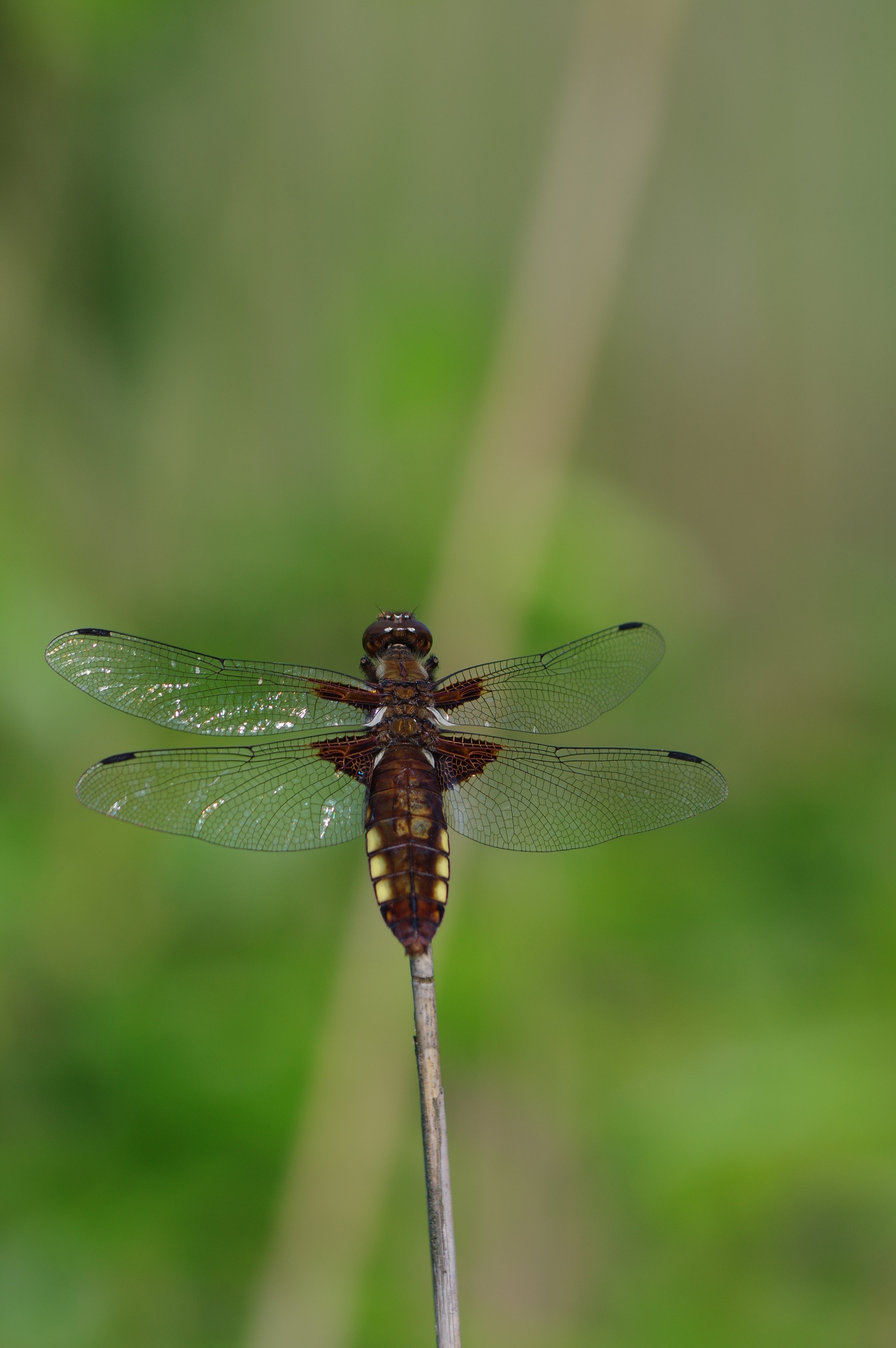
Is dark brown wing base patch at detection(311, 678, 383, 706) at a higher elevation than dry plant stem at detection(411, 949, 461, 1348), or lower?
higher

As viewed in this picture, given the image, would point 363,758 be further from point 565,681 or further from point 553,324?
point 553,324

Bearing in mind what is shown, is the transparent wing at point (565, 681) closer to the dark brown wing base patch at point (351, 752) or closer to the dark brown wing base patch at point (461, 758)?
the dark brown wing base patch at point (461, 758)

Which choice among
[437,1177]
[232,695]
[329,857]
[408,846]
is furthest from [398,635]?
[437,1177]

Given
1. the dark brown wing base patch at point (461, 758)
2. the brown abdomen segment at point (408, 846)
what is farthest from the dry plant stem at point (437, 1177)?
the dark brown wing base patch at point (461, 758)

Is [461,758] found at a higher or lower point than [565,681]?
lower

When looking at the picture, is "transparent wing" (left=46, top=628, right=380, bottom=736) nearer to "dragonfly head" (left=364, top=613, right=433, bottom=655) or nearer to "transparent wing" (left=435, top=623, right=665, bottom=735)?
"dragonfly head" (left=364, top=613, right=433, bottom=655)

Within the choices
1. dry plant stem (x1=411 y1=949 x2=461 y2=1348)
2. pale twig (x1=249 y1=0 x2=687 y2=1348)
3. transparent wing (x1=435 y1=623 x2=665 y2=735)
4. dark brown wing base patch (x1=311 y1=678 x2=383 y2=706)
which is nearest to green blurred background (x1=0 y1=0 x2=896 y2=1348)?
pale twig (x1=249 y1=0 x2=687 y2=1348)
